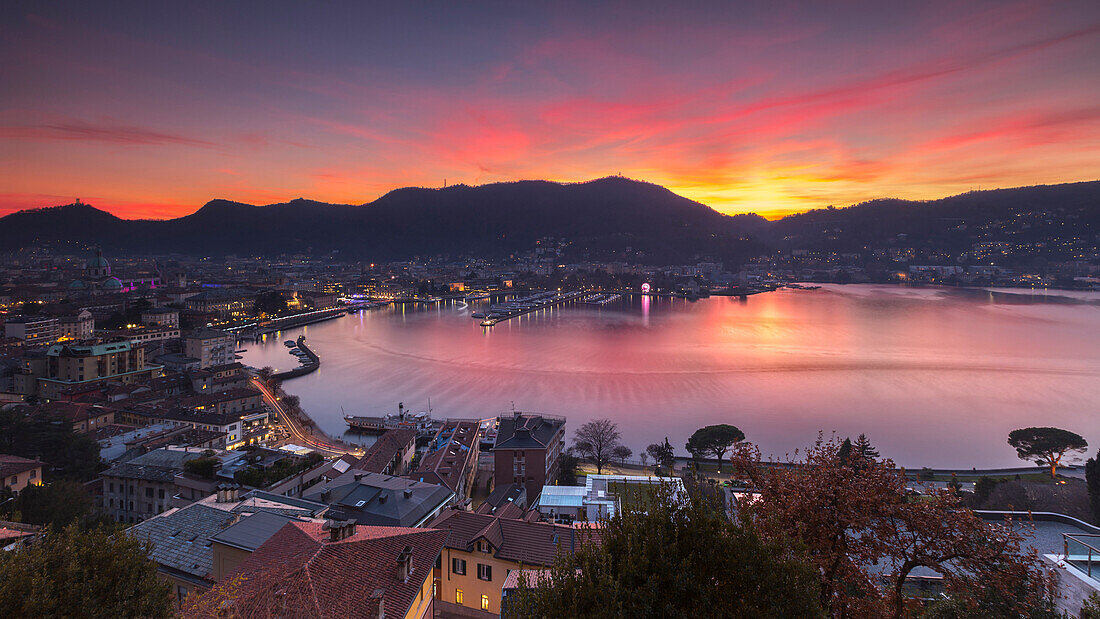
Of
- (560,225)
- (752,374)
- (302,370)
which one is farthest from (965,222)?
(302,370)

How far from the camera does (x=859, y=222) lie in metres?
47.0

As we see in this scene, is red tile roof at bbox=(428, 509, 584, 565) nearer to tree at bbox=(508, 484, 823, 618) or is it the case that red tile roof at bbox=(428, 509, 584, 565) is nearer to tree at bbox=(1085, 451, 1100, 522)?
tree at bbox=(508, 484, 823, 618)

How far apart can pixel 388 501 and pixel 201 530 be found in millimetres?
912

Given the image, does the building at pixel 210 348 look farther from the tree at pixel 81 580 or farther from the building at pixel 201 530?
the tree at pixel 81 580

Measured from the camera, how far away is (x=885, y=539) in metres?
1.19

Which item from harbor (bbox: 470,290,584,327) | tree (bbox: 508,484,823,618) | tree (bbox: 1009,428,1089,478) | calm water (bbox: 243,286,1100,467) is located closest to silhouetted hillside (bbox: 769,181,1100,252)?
calm water (bbox: 243,286,1100,467)

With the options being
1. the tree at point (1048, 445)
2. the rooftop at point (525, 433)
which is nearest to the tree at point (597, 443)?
the rooftop at point (525, 433)

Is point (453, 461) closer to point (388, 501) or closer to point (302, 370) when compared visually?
point (388, 501)

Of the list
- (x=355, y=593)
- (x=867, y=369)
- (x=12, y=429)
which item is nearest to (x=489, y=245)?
(x=867, y=369)

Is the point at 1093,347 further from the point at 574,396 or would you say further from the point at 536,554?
the point at 536,554

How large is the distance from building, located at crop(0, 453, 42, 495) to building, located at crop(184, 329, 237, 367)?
240 inches

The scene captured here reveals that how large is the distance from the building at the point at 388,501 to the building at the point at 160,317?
12.1 meters

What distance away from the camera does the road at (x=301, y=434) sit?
5793 mm

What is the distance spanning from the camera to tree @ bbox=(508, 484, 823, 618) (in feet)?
3.08
